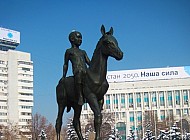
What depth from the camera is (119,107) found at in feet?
315

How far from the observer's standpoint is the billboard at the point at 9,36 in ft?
425

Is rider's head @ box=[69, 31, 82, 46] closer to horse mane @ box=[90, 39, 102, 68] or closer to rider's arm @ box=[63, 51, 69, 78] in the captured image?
rider's arm @ box=[63, 51, 69, 78]

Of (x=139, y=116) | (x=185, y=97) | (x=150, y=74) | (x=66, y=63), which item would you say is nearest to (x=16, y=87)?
(x=139, y=116)

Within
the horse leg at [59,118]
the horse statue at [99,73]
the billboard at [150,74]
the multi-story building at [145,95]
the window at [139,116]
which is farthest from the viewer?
the window at [139,116]

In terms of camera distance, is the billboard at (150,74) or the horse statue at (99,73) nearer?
the horse statue at (99,73)

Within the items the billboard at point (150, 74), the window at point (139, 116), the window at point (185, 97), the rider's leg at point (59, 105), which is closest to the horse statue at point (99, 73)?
the rider's leg at point (59, 105)

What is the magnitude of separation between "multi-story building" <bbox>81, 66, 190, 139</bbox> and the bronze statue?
264 feet

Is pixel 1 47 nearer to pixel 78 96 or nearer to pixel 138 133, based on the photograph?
pixel 138 133

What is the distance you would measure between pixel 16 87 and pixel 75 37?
10609 cm

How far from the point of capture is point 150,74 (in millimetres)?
92250

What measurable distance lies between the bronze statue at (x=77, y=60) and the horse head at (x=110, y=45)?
76cm

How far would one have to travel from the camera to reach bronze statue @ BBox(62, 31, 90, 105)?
28.6 ft

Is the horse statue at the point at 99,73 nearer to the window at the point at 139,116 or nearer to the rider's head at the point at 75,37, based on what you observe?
the rider's head at the point at 75,37

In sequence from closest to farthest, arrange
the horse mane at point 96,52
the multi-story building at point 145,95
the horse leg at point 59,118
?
the horse mane at point 96,52, the horse leg at point 59,118, the multi-story building at point 145,95
